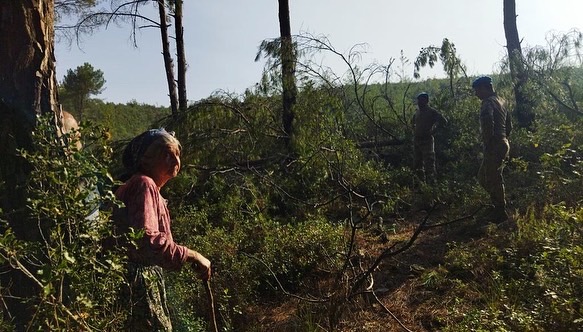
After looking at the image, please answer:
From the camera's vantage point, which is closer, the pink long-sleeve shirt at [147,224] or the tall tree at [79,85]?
the pink long-sleeve shirt at [147,224]

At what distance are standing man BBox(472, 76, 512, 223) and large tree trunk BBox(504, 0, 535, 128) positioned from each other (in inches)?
155

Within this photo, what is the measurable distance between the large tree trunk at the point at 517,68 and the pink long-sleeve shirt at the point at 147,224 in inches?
358

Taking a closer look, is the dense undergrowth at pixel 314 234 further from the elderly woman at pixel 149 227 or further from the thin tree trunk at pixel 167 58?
the thin tree trunk at pixel 167 58

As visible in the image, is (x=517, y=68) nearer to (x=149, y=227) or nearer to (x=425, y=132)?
(x=425, y=132)

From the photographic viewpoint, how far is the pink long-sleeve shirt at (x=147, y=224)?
7.60ft

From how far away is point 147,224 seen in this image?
2328 millimetres

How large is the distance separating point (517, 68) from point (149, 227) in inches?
415

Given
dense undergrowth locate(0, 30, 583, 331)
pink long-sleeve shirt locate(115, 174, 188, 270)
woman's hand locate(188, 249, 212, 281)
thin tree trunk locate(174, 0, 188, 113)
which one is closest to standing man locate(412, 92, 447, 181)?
dense undergrowth locate(0, 30, 583, 331)

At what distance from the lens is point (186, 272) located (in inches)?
174

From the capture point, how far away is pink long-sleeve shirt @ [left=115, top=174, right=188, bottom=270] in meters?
2.32

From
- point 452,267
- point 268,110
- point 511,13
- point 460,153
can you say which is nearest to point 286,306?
point 452,267

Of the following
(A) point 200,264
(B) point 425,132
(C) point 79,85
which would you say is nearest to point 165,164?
(A) point 200,264

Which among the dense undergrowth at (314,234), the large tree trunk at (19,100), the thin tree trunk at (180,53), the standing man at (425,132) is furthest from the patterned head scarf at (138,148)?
the thin tree trunk at (180,53)

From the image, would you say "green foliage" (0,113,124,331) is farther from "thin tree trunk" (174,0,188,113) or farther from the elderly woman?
"thin tree trunk" (174,0,188,113)
